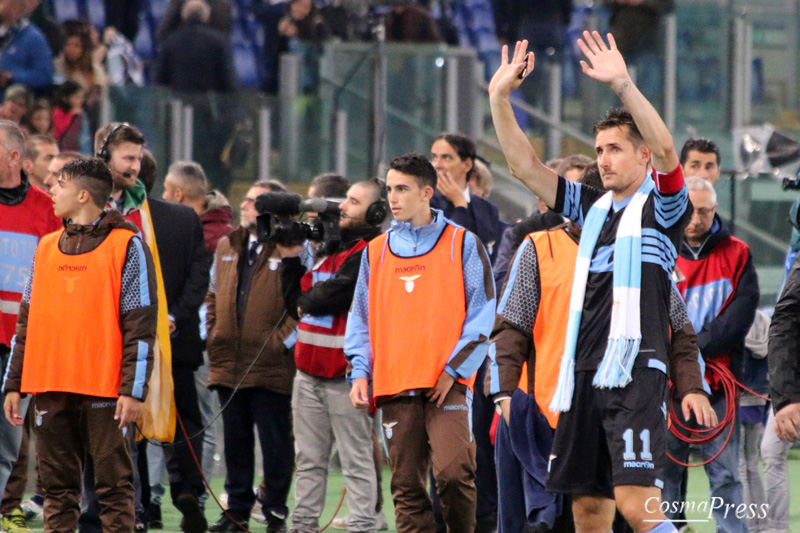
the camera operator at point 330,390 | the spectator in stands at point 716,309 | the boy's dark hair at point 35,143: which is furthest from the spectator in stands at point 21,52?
the spectator in stands at point 716,309

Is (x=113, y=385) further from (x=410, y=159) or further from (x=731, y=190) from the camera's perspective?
(x=731, y=190)

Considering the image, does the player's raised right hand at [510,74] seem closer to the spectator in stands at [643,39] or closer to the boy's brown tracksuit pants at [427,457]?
the boy's brown tracksuit pants at [427,457]

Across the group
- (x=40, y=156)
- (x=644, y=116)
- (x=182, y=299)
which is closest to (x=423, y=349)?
(x=644, y=116)

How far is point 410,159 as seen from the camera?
6.00 m

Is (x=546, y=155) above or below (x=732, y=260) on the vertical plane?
Answer: above

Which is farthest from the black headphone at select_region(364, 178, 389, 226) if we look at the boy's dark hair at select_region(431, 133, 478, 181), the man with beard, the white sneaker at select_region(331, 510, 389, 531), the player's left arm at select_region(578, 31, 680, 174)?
the player's left arm at select_region(578, 31, 680, 174)

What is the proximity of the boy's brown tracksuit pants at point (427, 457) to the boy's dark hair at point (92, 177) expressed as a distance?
5.43ft

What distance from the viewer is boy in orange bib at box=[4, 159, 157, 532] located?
5605mm

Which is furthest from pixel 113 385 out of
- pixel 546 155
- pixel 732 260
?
pixel 546 155

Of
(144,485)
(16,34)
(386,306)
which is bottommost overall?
(144,485)

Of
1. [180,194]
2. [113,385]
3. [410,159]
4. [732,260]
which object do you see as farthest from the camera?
[180,194]

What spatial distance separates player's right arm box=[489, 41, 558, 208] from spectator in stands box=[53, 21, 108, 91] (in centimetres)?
696

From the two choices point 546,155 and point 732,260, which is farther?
point 546,155

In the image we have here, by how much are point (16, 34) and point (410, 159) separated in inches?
234
